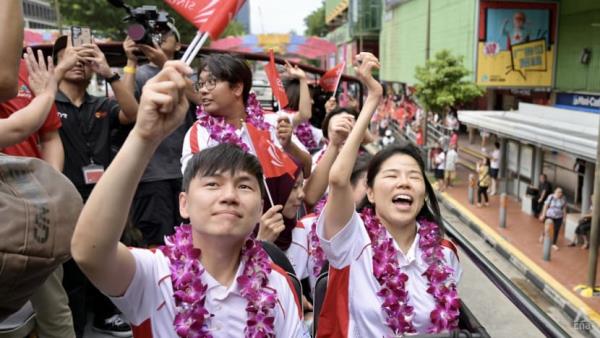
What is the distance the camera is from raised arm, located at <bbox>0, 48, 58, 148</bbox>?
72.4 inches

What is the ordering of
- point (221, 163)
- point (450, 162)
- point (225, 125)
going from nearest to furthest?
point (221, 163) → point (225, 125) → point (450, 162)

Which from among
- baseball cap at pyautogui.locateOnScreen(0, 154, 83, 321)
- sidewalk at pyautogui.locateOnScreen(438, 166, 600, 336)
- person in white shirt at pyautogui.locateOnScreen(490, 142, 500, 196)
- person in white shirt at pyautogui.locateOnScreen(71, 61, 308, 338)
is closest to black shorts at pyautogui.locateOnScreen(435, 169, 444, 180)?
sidewalk at pyautogui.locateOnScreen(438, 166, 600, 336)

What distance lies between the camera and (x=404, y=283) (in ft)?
6.86

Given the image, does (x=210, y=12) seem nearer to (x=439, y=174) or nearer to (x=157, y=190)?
(x=157, y=190)

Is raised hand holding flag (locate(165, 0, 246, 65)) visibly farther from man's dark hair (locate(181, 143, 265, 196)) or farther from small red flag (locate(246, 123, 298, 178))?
small red flag (locate(246, 123, 298, 178))

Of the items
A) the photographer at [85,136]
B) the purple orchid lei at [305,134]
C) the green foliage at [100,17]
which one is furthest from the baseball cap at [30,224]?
the green foliage at [100,17]

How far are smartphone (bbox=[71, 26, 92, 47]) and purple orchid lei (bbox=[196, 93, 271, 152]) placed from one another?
68cm

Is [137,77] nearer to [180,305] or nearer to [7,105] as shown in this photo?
[7,105]

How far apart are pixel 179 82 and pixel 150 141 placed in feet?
0.52

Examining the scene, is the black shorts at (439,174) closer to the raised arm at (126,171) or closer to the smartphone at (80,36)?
the smartphone at (80,36)

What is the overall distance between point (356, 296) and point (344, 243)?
239mm

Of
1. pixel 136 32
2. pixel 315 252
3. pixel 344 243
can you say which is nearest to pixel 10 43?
pixel 344 243

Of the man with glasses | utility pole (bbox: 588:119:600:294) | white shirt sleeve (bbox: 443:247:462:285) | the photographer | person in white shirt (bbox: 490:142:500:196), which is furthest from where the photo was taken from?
person in white shirt (bbox: 490:142:500:196)

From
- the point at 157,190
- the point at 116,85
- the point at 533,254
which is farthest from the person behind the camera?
the point at 533,254
